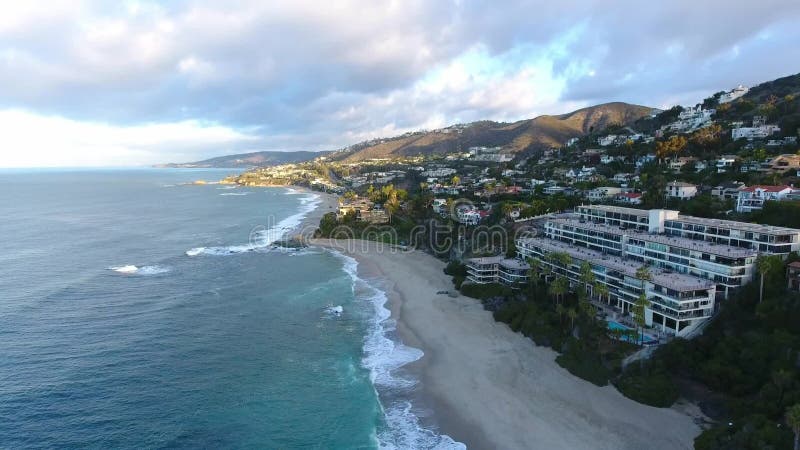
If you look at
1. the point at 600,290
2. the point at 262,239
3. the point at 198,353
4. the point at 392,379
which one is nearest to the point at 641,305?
the point at 600,290

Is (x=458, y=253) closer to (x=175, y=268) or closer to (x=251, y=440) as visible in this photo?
(x=175, y=268)

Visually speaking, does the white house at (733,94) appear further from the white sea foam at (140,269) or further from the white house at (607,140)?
the white sea foam at (140,269)

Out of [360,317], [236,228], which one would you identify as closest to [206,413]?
[360,317]

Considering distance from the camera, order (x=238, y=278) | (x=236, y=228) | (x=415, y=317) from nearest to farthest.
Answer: (x=415, y=317) → (x=238, y=278) → (x=236, y=228)

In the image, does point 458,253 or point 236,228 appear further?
point 236,228

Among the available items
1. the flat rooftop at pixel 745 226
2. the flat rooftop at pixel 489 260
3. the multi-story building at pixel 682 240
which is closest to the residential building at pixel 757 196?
the multi-story building at pixel 682 240

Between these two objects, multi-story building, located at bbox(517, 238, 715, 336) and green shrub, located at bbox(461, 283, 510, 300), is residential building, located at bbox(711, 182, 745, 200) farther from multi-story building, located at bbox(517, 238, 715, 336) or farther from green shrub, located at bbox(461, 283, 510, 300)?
green shrub, located at bbox(461, 283, 510, 300)

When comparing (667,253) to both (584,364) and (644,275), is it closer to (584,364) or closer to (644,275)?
(644,275)
